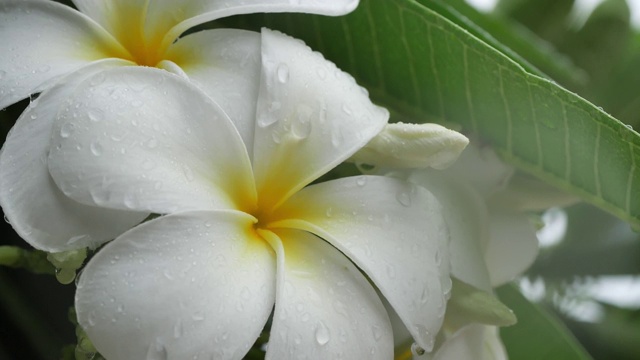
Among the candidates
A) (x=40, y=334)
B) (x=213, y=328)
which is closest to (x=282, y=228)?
(x=213, y=328)

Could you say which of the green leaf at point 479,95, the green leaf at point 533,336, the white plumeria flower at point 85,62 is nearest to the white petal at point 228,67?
the white plumeria flower at point 85,62

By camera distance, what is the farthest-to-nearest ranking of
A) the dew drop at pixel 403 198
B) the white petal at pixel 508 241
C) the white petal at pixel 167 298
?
the white petal at pixel 508 241 < the dew drop at pixel 403 198 < the white petal at pixel 167 298

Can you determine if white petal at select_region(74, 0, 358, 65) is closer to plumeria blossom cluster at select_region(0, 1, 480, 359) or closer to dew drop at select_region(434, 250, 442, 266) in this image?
plumeria blossom cluster at select_region(0, 1, 480, 359)


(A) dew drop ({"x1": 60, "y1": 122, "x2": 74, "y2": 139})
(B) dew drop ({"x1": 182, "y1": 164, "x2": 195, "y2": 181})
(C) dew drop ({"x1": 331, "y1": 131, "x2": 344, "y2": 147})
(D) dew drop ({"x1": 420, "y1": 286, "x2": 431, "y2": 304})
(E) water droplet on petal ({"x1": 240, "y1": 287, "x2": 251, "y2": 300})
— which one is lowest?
(E) water droplet on petal ({"x1": 240, "y1": 287, "x2": 251, "y2": 300})

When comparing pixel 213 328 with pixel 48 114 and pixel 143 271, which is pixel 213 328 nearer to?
pixel 143 271

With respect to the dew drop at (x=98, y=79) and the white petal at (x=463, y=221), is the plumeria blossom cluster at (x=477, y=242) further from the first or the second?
the dew drop at (x=98, y=79)

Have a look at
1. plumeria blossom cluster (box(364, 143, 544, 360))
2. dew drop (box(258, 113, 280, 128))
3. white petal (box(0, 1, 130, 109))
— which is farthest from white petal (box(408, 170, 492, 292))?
white petal (box(0, 1, 130, 109))
